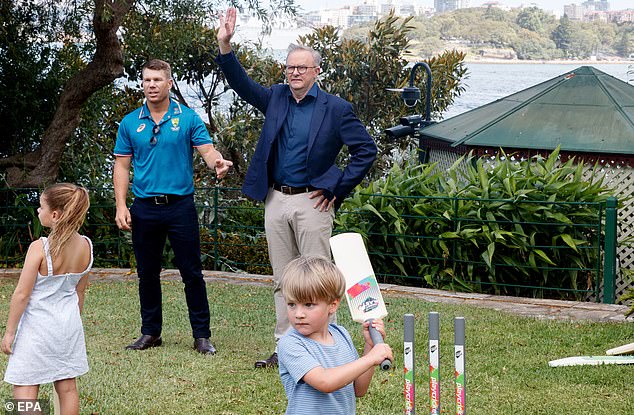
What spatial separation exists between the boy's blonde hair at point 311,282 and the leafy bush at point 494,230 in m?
6.29

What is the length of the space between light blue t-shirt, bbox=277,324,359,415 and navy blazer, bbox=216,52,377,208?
8.57ft

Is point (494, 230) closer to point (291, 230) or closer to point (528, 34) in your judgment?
point (291, 230)

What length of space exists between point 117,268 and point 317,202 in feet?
17.5

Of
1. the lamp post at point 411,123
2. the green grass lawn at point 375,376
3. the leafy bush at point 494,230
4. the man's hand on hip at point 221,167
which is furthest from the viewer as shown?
the lamp post at point 411,123

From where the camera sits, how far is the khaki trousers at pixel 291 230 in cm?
616

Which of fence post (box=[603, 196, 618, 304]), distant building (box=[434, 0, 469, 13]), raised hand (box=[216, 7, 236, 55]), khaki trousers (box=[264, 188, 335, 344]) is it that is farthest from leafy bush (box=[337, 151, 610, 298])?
distant building (box=[434, 0, 469, 13])

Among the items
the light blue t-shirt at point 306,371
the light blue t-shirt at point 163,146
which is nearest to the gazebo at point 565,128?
the light blue t-shirt at point 163,146

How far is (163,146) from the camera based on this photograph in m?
6.48

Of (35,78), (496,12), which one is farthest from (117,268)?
(496,12)

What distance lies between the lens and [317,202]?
617cm

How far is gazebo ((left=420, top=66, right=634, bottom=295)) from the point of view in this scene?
1180 centimetres

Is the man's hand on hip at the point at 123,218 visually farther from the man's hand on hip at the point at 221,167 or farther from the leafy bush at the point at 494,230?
the leafy bush at the point at 494,230

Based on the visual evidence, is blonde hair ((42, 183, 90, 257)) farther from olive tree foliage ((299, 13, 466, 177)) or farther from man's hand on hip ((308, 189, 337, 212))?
olive tree foliage ((299, 13, 466, 177))

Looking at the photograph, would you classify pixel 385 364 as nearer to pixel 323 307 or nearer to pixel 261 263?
pixel 323 307
